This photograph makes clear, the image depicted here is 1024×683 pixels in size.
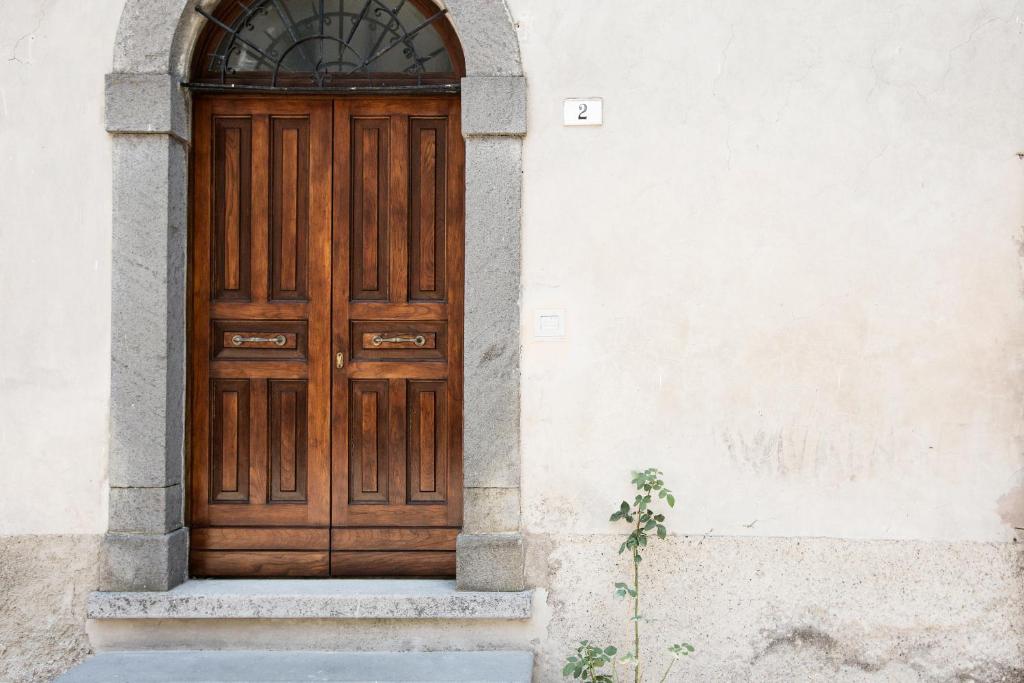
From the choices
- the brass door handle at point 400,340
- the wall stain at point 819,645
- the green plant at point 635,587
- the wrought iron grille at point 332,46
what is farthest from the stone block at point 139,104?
the wall stain at point 819,645

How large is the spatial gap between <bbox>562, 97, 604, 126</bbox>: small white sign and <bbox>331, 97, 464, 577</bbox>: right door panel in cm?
56

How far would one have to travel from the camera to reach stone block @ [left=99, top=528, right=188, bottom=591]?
3.67 meters

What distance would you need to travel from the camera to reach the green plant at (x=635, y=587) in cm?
346

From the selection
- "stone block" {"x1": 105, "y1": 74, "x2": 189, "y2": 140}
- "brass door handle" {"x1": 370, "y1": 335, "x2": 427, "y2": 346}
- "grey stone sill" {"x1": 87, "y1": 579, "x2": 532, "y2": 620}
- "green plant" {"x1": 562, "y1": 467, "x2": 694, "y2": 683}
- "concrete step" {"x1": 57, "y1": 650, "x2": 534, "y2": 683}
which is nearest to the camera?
"concrete step" {"x1": 57, "y1": 650, "x2": 534, "y2": 683}

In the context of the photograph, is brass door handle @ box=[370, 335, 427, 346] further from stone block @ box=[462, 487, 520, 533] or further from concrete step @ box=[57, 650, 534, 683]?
concrete step @ box=[57, 650, 534, 683]

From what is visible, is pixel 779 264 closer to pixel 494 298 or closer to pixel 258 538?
pixel 494 298

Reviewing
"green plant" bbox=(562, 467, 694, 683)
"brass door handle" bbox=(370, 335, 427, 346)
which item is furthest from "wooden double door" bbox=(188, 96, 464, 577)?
"green plant" bbox=(562, 467, 694, 683)

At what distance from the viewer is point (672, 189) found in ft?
12.1

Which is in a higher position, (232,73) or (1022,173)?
(232,73)

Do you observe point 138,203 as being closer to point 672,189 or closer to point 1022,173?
point 672,189

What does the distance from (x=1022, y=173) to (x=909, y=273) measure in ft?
2.18

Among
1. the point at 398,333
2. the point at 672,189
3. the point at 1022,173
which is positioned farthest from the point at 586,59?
the point at 1022,173

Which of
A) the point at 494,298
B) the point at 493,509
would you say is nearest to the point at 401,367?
the point at 494,298

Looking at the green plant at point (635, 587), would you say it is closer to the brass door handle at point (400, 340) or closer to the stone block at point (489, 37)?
the brass door handle at point (400, 340)
